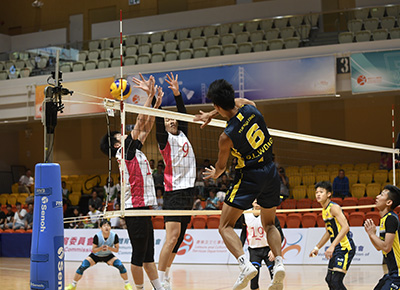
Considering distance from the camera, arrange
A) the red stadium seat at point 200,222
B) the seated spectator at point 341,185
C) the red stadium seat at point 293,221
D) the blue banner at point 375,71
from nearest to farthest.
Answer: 1. the red stadium seat at point 293,221
2. the red stadium seat at point 200,222
3. the blue banner at point 375,71
4. the seated spectator at point 341,185

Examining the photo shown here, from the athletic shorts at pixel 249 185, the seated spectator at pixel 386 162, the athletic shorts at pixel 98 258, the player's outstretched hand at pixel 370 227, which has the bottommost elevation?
the athletic shorts at pixel 98 258

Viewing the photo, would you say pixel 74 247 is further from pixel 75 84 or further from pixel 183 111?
pixel 183 111

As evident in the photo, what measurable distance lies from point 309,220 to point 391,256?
808cm

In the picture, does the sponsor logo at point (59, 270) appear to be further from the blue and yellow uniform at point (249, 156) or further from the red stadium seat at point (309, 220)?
the red stadium seat at point (309, 220)

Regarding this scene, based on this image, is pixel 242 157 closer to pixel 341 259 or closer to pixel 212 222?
pixel 341 259

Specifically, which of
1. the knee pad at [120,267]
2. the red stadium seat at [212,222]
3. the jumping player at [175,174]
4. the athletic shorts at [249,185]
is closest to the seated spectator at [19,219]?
the red stadium seat at [212,222]

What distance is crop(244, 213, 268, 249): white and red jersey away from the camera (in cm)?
717

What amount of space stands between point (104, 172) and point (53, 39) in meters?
6.69

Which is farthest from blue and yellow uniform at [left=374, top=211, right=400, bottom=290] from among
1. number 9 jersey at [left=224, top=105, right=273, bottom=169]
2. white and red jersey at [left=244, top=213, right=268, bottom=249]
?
number 9 jersey at [left=224, top=105, right=273, bottom=169]

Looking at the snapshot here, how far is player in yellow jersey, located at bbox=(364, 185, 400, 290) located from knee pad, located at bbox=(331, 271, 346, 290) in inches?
31.8

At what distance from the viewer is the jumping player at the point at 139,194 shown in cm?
608

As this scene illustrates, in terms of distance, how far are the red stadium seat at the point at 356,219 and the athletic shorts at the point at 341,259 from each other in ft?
21.8

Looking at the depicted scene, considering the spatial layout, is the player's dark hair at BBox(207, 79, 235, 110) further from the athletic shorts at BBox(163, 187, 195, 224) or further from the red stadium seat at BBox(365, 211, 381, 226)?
the red stadium seat at BBox(365, 211, 381, 226)

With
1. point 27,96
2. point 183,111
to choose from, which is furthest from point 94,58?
point 183,111
